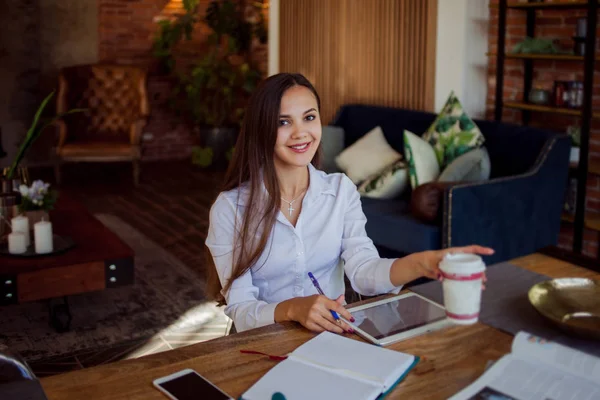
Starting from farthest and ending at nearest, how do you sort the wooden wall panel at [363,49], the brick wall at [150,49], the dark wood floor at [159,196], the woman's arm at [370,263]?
the brick wall at [150,49] → the dark wood floor at [159,196] → the wooden wall panel at [363,49] → the woman's arm at [370,263]

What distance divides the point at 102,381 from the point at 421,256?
28.0 inches

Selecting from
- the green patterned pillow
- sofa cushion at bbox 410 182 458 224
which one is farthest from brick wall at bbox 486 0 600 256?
sofa cushion at bbox 410 182 458 224

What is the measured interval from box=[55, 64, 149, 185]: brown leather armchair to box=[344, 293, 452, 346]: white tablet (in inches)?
213

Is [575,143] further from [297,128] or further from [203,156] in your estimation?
[203,156]

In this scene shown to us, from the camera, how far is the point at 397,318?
1.65m

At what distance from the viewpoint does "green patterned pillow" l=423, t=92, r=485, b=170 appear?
4113 mm

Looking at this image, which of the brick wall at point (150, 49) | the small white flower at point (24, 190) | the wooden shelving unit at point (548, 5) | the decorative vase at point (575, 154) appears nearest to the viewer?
the small white flower at point (24, 190)

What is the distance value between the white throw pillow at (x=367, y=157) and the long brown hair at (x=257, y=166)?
8.47 ft

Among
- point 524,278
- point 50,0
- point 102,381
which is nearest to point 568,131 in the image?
point 524,278

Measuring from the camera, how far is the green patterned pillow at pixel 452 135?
4113 millimetres

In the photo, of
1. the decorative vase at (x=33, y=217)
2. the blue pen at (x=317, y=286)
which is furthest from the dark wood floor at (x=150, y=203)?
the blue pen at (x=317, y=286)

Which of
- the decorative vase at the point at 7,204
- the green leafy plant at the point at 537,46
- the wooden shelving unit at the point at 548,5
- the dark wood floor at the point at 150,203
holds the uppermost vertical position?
the wooden shelving unit at the point at 548,5

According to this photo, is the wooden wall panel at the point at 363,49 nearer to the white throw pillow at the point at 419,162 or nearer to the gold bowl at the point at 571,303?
the white throw pillow at the point at 419,162

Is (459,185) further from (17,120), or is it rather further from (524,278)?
(17,120)
